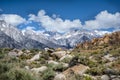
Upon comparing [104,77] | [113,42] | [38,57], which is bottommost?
[104,77]

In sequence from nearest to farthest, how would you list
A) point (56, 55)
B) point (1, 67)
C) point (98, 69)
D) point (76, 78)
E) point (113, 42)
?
point (1, 67)
point (76, 78)
point (98, 69)
point (56, 55)
point (113, 42)

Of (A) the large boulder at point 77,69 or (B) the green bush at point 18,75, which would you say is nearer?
(B) the green bush at point 18,75

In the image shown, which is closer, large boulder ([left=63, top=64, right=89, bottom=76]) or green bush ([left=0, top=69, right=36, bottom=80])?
green bush ([left=0, top=69, right=36, bottom=80])

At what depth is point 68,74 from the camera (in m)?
22.8

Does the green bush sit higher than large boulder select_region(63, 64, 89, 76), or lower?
lower

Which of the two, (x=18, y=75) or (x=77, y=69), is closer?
(x=18, y=75)

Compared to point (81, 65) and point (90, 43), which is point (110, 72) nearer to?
point (81, 65)

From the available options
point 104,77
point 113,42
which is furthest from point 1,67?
point 113,42

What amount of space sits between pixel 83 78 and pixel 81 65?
594 cm

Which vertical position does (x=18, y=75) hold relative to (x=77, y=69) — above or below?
below

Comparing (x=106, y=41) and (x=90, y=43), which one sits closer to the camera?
(x=106, y=41)

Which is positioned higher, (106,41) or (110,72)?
(106,41)

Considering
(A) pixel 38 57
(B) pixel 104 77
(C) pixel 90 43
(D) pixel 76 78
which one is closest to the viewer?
(D) pixel 76 78

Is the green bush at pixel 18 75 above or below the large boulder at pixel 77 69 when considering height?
below
